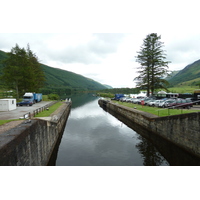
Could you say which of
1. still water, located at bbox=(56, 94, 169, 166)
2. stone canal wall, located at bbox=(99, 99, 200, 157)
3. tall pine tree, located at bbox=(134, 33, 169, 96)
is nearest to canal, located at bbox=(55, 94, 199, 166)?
still water, located at bbox=(56, 94, 169, 166)

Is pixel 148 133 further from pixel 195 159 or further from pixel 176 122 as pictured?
pixel 195 159

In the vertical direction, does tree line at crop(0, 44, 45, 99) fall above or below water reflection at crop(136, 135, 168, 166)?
above

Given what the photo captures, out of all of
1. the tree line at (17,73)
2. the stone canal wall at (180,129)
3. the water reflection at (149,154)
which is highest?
the tree line at (17,73)

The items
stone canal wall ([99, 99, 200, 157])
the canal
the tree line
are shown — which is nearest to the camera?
stone canal wall ([99, 99, 200, 157])

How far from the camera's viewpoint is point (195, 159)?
12.4 m

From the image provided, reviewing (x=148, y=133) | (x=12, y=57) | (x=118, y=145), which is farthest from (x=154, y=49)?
(x=12, y=57)

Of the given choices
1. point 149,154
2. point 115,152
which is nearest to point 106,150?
point 115,152

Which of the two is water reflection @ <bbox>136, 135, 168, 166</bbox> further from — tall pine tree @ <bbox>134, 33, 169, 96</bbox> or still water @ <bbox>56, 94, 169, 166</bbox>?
tall pine tree @ <bbox>134, 33, 169, 96</bbox>

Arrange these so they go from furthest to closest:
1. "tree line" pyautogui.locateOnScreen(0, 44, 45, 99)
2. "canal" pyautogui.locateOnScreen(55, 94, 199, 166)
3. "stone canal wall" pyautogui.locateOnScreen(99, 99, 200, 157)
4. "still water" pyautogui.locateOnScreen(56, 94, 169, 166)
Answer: "tree line" pyautogui.locateOnScreen(0, 44, 45, 99) < "still water" pyautogui.locateOnScreen(56, 94, 169, 166) < "canal" pyautogui.locateOnScreen(55, 94, 199, 166) < "stone canal wall" pyautogui.locateOnScreen(99, 99, 200, 157)

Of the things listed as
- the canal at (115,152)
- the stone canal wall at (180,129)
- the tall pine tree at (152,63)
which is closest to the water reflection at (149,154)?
the canal at (115,152)

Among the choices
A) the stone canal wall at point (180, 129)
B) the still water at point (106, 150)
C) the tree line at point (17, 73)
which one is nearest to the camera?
the stone canal wall at point (180, 129)

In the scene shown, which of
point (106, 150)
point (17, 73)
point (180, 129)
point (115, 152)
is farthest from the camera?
point (17, 73)

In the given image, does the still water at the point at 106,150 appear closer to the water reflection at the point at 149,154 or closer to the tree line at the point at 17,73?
the water reflection at the point at 149,154

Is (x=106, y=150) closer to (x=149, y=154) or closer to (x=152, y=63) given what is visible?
(x=149, y=154)
